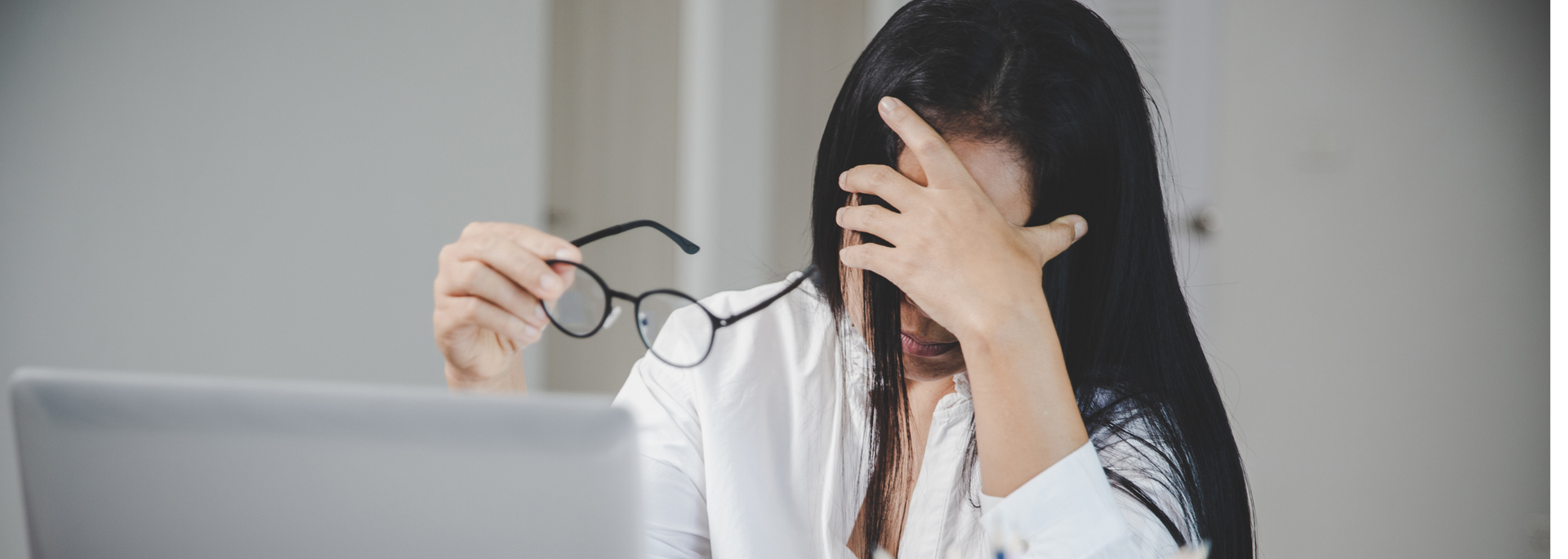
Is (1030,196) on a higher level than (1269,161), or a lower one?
lower

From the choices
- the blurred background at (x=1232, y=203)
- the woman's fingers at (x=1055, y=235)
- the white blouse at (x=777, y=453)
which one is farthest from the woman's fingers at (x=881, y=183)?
the blurred background at (x=1232, y=203)

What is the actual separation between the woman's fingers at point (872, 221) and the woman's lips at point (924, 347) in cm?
18

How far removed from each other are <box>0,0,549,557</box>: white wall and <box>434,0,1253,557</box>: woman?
0.99 metres

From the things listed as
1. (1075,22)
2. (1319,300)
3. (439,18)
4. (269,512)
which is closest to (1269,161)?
(1319,300)

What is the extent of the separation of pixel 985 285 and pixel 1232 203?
5.08 feet

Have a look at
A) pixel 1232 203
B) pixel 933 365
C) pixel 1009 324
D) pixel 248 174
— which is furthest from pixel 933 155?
pixel 1232 203

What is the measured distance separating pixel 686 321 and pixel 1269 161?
1637 mm

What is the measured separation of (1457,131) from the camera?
1.83m

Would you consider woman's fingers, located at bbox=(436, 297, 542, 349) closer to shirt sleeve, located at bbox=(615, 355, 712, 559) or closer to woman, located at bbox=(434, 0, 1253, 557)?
woman, located at bbox=(434, 0, 1253, 557)

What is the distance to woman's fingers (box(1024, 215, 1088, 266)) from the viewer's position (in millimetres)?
743

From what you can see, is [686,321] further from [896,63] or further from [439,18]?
[439,18]

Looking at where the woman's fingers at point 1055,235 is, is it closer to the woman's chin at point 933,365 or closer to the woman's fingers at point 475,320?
the woman's chin at point 933,365

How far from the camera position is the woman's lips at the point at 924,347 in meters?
0.90

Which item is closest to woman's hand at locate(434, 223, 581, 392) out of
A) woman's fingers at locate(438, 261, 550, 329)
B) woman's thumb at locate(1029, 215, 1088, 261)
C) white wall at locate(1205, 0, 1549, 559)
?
woman's fingers at locate(438, 261, 550, 329)
